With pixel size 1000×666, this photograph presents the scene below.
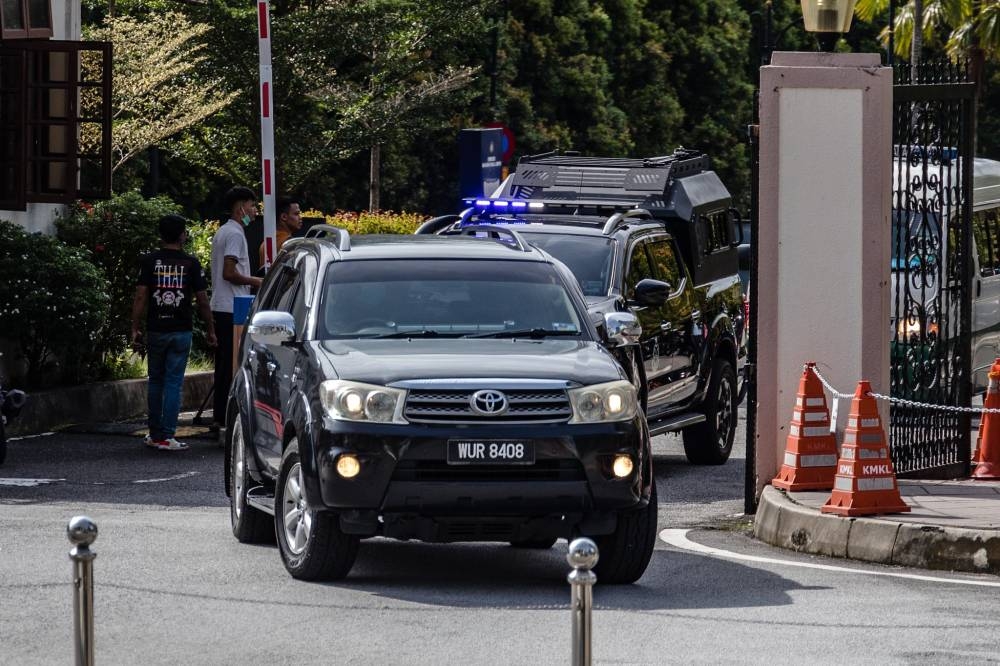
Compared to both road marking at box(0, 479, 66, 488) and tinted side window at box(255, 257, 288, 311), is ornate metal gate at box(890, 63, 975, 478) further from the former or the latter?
road marking at box(0, 479, 66, 488)

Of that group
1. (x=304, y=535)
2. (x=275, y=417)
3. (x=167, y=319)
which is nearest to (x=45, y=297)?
(x=167, y=319)

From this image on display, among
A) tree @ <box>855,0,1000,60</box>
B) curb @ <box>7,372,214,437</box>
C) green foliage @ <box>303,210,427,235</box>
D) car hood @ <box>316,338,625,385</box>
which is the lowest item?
curb @ <box>7,372,214,437</box>

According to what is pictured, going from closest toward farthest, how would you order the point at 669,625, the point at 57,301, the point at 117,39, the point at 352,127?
the point at 669,625
the point at 57,301
the point at 117,39
the point at 352,127

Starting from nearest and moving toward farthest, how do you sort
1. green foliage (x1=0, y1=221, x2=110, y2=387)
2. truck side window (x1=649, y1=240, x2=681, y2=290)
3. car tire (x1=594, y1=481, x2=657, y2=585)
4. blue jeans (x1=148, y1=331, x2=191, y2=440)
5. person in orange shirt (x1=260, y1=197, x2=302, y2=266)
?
car tire (x1=594, y1=481, x2=657, y2=585) → truck side window (x1=649, y1=240, x2=681, y2=290) → blue jeans (x1=148, y1=331, x2=191, y2=440) → green foliage (x1=0, y1=221, x2=110, y2=387) → person in orange shirt (x1=260, y1=197, x2=302, y2=266)

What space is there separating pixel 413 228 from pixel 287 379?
21.6 metres

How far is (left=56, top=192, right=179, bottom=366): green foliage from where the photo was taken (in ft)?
61.7

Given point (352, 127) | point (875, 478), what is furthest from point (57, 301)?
point (352, 127)

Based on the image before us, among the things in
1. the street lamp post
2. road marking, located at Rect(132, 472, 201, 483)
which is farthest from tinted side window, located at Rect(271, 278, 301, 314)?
the street lamp post

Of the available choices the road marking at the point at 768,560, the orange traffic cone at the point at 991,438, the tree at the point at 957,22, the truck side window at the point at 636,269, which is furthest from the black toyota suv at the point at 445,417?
the tree at the point at 957,22

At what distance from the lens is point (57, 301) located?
16875 millimetres

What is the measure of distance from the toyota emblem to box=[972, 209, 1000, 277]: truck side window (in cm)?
1078

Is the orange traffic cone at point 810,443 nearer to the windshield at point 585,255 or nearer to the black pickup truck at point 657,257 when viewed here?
the black pickup truck at point 657,257

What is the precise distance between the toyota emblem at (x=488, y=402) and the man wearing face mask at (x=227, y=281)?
7171 mm

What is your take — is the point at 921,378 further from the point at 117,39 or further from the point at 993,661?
the point at 117,39
